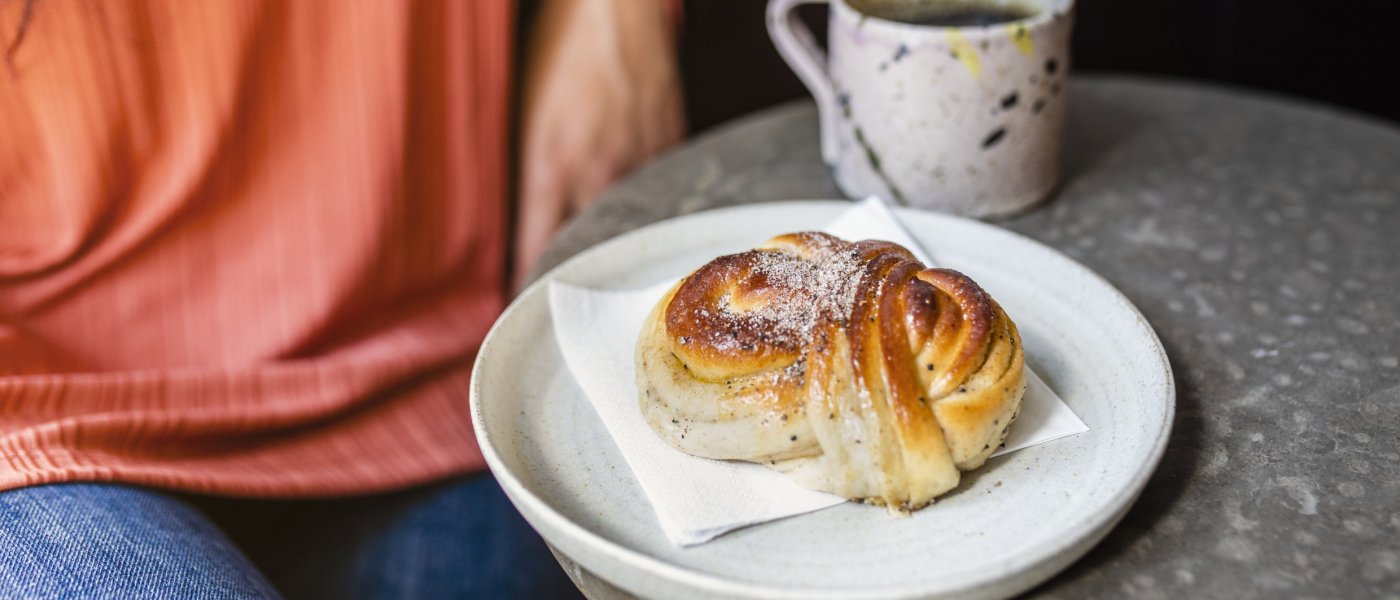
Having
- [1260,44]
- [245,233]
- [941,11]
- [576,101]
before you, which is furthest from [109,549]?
[1260,44]

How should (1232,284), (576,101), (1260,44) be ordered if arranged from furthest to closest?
(1260,44) < (576,101) < (1232,284)

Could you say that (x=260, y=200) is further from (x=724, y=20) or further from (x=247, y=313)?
(x=724, y=20)

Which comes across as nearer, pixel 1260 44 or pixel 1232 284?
pixel 1232 284

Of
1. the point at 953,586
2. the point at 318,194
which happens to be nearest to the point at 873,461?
the point at 953,586

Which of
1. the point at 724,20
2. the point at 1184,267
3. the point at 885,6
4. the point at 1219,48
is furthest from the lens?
the point at 1219,48

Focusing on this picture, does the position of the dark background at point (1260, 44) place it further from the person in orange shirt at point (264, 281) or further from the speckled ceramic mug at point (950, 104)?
the person in orange shirt at point (264, 281)

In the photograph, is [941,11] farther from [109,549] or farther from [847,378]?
[109,549]

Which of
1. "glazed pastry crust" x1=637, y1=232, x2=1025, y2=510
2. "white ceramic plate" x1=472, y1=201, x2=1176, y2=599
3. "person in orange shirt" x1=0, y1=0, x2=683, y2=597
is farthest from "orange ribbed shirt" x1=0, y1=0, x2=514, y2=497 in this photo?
"glazed pastry crust" x1=637, y1=232, x2=1025, y2=510

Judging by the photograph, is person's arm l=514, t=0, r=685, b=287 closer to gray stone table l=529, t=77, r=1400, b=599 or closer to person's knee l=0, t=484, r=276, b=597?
gray stone table l=529, t=77, r=1400, b=599
